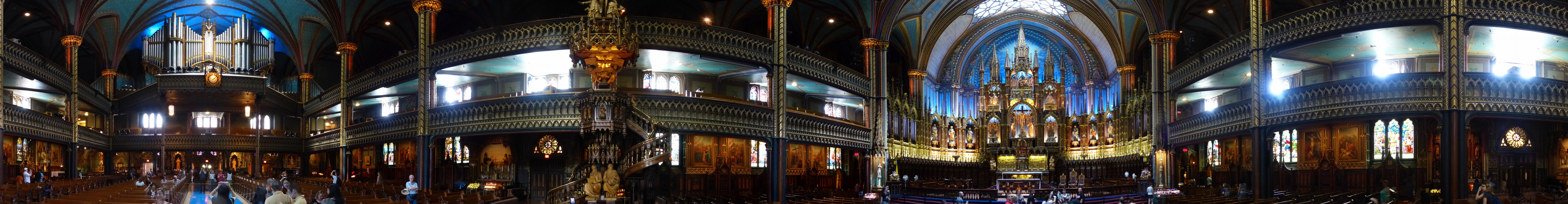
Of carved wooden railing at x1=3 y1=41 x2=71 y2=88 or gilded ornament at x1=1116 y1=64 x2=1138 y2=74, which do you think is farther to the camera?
gilded ornament at x1=1116 y1=64 x2=1138 y2=74

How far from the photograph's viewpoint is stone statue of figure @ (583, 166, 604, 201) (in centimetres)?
2462

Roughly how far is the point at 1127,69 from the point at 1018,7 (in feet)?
16.0

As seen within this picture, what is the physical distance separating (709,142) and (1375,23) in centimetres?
1772

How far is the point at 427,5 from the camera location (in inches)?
1352

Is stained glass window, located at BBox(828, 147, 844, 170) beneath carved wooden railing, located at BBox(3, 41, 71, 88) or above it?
beneath

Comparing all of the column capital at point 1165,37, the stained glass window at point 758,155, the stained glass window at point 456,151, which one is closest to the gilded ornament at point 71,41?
the stained glass window at point 456,151

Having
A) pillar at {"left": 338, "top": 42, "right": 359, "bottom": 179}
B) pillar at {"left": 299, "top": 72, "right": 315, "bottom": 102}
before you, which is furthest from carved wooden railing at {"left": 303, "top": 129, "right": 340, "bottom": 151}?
pillar at {"left": 299, "top": 72, "right": 315, "bottom": 102}

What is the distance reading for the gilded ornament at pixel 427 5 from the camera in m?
34.3

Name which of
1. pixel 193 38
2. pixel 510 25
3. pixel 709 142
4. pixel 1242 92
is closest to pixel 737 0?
pixel 709 142

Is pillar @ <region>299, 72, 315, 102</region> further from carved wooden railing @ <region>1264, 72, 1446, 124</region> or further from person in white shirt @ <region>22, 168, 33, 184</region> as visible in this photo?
carved wooden railing @ <region>1264, 72, 1446, 124</region>

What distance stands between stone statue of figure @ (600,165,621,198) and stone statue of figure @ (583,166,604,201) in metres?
0.06

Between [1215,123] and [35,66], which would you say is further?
[35,66]

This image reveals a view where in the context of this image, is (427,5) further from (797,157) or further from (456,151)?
(797,157)

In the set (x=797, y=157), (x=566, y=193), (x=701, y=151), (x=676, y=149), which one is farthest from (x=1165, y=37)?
(x=566, y=193)
